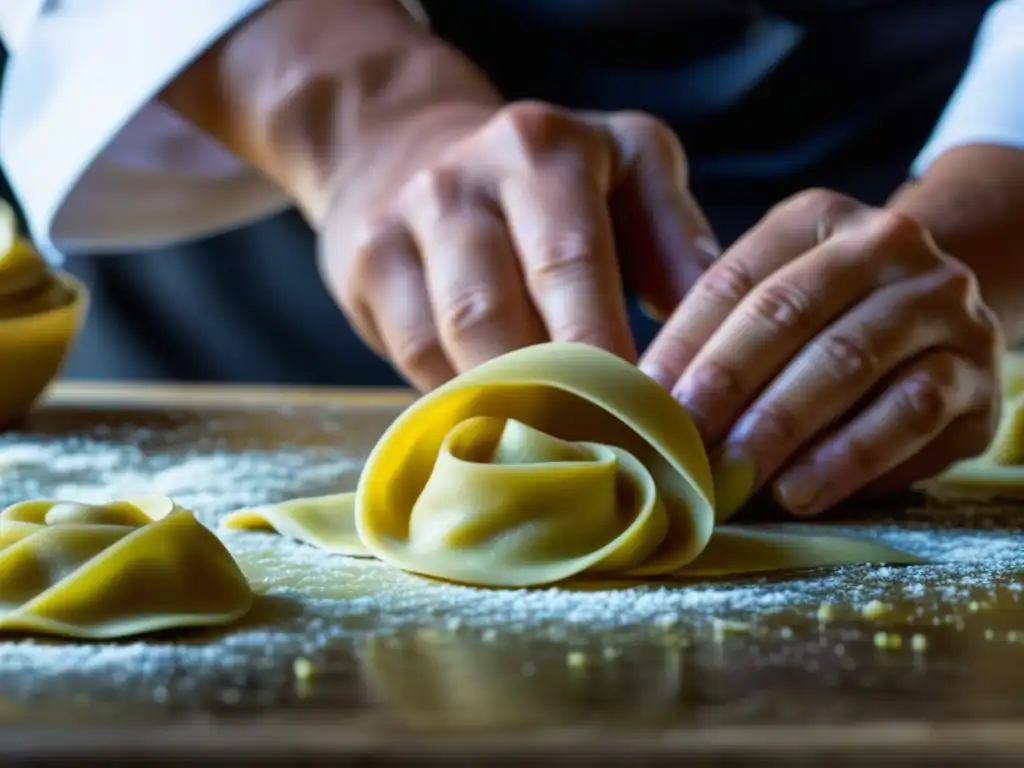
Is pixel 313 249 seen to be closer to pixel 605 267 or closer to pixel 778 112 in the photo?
pixel 778 112

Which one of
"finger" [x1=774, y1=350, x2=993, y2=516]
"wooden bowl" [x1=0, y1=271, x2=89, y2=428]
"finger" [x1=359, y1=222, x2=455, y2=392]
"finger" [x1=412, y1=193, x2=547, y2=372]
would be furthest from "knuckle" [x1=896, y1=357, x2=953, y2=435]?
"wooden bowl" [x1=0, y1=271, x2=89, y2=428]

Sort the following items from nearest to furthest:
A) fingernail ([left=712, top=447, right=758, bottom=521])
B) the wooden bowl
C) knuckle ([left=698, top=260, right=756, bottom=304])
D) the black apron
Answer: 1. fingernail ([left=712, top=447, right=758, bottom=521])
2. knuckle ([left=698, top=260, right=756, bottom=304])
3. the wooden bowl
4. the black apron

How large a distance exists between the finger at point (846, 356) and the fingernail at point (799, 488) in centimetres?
2

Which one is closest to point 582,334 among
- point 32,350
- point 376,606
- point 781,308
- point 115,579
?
point 781,308

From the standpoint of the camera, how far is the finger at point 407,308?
4.29ft

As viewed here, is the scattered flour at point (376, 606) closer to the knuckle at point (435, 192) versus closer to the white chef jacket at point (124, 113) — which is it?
the knuckle at point (435, 192)

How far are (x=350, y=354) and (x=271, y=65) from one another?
83cm

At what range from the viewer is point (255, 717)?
60 cm

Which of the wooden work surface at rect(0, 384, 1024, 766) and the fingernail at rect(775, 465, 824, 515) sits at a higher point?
the wooden work surface at rect(0, 384, 1024, 766)

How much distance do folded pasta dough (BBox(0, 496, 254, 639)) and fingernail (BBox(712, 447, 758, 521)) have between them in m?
0.41

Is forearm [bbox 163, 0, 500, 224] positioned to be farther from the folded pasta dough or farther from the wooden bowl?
the folded pasta dough

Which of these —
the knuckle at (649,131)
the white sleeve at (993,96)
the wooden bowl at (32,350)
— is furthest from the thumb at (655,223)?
the wooden bowl at (32,350)

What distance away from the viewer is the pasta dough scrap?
2.97ft

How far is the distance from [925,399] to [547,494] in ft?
1.34
